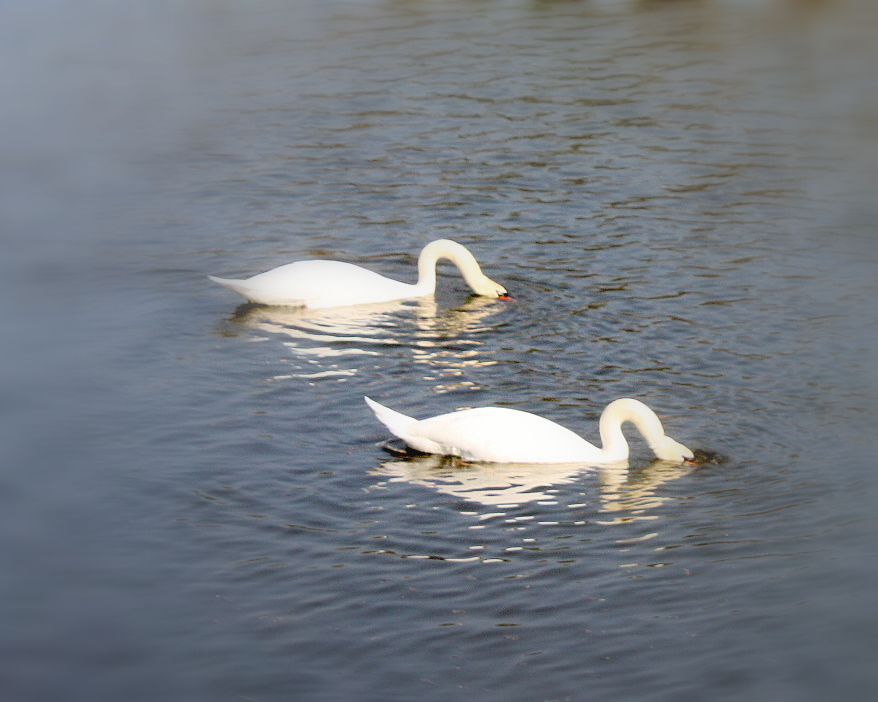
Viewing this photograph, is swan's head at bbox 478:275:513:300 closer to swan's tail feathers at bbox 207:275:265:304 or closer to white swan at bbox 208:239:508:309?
white swan at bbox 208:239:508:309

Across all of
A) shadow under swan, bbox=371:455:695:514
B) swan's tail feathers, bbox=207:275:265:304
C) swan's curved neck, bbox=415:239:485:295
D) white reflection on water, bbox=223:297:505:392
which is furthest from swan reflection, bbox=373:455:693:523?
swan's curved neck, bbox=415:239:485:295

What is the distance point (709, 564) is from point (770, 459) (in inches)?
63.9

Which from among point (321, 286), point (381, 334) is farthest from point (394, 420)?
point (321, 286)

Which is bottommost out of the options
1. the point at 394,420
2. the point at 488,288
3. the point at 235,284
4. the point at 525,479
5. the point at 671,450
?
the point at 525,479

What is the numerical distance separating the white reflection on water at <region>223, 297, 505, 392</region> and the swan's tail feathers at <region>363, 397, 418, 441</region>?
1.24 metres

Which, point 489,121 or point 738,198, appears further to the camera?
→ point 489,121

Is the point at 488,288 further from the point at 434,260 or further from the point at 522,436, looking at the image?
the point at 522,436

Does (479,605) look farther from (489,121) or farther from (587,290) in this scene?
(489,121)

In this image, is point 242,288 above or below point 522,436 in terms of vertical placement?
above

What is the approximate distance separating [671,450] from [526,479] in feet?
3.22

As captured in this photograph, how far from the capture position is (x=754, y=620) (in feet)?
25.9

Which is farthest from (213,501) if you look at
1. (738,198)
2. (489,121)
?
(489,121)

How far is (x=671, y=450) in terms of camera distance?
989 cm

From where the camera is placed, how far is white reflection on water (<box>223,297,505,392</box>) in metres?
11.9
